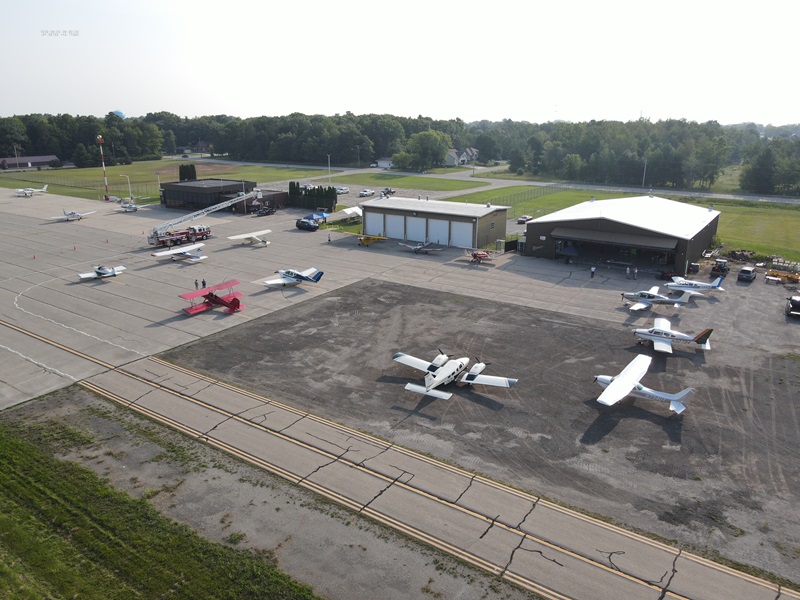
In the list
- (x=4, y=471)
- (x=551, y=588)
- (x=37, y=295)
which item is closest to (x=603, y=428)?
(x=551, y=588)

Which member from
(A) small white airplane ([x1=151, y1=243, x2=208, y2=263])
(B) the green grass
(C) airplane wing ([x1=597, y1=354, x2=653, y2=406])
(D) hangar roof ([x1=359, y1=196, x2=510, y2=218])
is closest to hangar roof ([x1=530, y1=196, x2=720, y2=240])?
(D) hangar roof ([x1=359, y1=196, x2=510, y2=218])

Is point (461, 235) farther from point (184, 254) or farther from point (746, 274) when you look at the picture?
point (184, 254)

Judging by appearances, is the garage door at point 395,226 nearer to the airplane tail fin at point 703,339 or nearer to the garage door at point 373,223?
the garage door at point 373,223

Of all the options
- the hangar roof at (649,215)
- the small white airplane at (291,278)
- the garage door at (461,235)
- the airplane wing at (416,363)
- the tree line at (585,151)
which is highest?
the tree line at (585,151)

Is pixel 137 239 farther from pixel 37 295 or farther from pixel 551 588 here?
pixel 551 588

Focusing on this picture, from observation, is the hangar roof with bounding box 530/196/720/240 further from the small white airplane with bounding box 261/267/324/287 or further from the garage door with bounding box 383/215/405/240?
the small white airplane with bounding box 261/267/324/287

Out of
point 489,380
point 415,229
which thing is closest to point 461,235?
point 415,229

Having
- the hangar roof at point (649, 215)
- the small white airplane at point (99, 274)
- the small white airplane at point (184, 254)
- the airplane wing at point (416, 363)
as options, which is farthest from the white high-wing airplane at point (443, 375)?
the small white airplane at point (184, 254)
